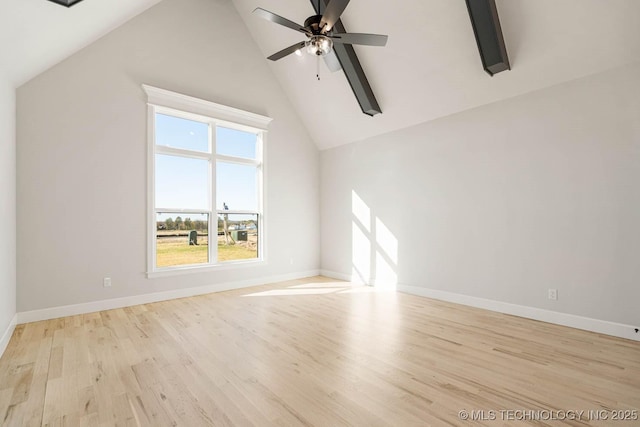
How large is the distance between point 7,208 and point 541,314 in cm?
605

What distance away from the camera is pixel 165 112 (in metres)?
4.65

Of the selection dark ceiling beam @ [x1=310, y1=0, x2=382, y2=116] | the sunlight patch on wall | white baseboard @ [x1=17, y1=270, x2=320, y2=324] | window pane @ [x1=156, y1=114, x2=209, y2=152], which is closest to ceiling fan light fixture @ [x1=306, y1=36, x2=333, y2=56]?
dark ceiling beam @ [x1=310, y1=0, x2=382, y2=116]

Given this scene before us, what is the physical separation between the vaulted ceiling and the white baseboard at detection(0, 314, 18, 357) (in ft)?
8.31

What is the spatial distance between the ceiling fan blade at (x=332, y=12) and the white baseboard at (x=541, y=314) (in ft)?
12.9

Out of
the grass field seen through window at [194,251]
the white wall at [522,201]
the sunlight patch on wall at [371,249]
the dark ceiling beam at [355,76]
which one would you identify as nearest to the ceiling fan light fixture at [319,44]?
the dark ceiling beam at [355,76]

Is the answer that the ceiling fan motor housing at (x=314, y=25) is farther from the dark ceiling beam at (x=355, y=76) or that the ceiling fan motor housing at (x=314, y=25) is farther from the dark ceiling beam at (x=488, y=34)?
the dark ceiling beam at (x=488, y=34)

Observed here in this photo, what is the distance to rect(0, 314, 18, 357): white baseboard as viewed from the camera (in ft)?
9.05

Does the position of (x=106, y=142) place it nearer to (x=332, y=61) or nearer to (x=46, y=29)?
(x=46, y=29)

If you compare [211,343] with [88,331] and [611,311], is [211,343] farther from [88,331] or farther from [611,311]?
[611,311]

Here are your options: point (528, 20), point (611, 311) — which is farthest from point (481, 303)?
point (528, 20)

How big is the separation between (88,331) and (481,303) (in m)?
4.85

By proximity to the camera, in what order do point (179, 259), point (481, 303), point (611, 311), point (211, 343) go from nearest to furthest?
point (211, 343) < point (611, 311) < point (481, 303) < point (179, 259)

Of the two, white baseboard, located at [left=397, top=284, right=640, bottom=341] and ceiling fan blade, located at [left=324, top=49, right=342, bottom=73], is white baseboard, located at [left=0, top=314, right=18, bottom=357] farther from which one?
white baseboard, located at [left=397, top=284, right=640, bottom=341]

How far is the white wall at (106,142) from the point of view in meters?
3.60
